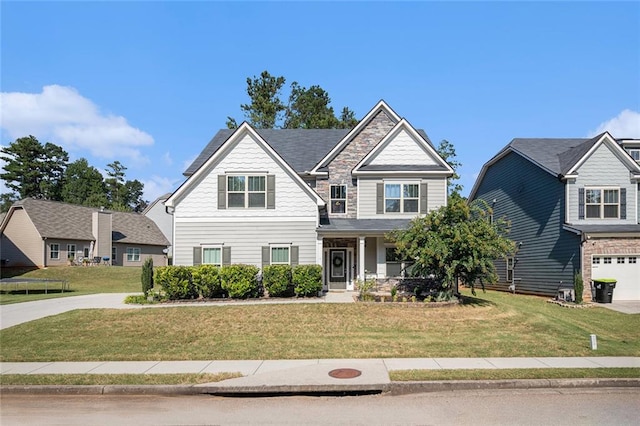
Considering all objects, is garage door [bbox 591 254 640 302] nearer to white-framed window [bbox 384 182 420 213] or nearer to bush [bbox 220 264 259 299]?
white-framed window [bbox 384 182 420 213]

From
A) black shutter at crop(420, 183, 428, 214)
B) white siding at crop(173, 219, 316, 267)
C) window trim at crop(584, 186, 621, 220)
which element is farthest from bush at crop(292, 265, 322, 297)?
window trim at crop(584, 186, 621, 220)

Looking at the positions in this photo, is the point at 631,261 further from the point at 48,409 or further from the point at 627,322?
the point at 48,409

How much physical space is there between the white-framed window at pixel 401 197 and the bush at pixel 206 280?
8.81 meters

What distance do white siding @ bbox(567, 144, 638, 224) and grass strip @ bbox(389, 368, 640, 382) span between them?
1515 cm

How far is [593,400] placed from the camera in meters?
7.56

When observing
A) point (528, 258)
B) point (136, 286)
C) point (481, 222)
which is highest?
point (481, 222)

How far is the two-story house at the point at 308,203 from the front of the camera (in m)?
20.3

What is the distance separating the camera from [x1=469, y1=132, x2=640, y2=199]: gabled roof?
22109mm

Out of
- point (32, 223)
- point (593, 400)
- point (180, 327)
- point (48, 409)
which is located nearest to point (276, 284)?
point (180, 327)

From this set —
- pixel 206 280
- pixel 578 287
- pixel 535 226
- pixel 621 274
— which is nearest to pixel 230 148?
pixel 206 280

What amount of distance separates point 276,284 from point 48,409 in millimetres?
10985

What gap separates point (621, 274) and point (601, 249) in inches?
61.6

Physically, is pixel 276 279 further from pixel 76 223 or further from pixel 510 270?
pixel 76 223

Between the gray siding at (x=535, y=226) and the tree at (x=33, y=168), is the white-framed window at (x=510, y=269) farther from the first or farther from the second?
the tree at (x=33, y=168)
